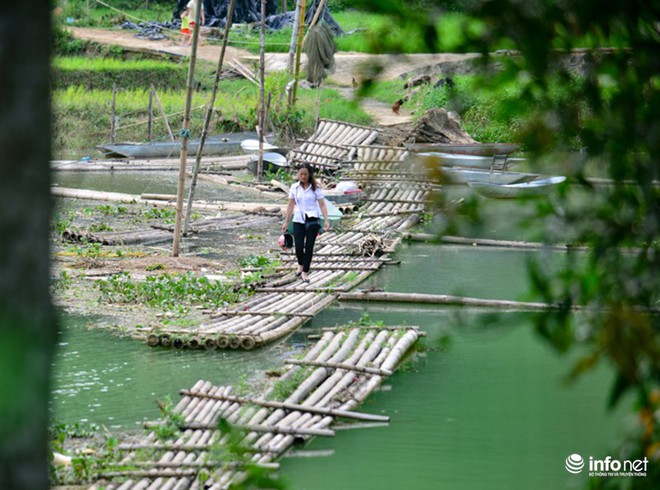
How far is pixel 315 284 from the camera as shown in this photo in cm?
1058

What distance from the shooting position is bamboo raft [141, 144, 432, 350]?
834cm

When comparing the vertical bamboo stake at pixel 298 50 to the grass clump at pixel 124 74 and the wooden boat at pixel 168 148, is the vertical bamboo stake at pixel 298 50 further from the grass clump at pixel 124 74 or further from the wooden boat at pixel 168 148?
the grass clump at pixel 124 74

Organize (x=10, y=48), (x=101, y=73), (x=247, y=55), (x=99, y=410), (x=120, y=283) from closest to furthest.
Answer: (x=10, y=48) → (x=99, y=410) → (x=120, y=283) → (x=101, y=73) → (x=247, y=55)

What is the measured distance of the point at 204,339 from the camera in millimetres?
8312

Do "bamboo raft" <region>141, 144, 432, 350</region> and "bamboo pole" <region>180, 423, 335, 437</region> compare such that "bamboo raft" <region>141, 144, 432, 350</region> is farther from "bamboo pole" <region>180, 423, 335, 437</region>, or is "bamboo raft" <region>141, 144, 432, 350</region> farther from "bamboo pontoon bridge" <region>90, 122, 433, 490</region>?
"bamboo pole" <region>180, 423, 335, 437</region>

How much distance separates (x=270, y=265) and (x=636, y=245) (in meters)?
9.53

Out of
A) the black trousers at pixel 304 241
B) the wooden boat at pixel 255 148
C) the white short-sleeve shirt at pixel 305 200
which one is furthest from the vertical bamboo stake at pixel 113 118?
the white short-sleeve shirt at pixel 305 200

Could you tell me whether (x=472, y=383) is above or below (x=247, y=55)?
below

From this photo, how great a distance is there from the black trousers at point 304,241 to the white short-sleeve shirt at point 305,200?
0.12 metres

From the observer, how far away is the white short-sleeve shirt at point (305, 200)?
10148mm

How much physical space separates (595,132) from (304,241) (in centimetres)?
870

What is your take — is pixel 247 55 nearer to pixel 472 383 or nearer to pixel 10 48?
pixel 472 383

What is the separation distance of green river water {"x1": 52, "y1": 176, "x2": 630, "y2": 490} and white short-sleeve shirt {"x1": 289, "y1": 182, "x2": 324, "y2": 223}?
1.05m

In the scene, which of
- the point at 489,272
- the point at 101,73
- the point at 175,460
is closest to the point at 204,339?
the point at 175,460
